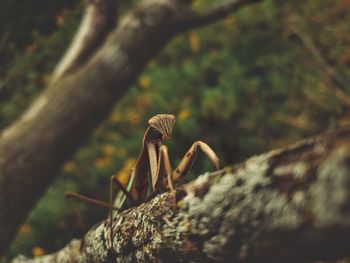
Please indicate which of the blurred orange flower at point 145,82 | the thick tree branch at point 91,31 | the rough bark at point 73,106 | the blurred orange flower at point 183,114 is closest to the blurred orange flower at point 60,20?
the blurred orange flower at point 145,82

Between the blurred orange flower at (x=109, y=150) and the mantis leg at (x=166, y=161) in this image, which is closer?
the mantis leg at (x=166, y=161)

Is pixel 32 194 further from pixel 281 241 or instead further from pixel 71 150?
pixel 281 241

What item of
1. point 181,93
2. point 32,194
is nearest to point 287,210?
point 32,194

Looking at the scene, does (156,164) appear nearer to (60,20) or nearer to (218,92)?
(218,92)

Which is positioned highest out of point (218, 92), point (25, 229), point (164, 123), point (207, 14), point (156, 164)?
point (164, 123)

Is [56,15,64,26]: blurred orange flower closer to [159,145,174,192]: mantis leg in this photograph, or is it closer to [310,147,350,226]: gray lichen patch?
[159,145,174,192]: mantis leg

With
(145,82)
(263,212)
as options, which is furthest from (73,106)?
(263,212)

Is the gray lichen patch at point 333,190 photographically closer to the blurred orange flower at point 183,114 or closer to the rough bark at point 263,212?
the rough bark at point 263,212
